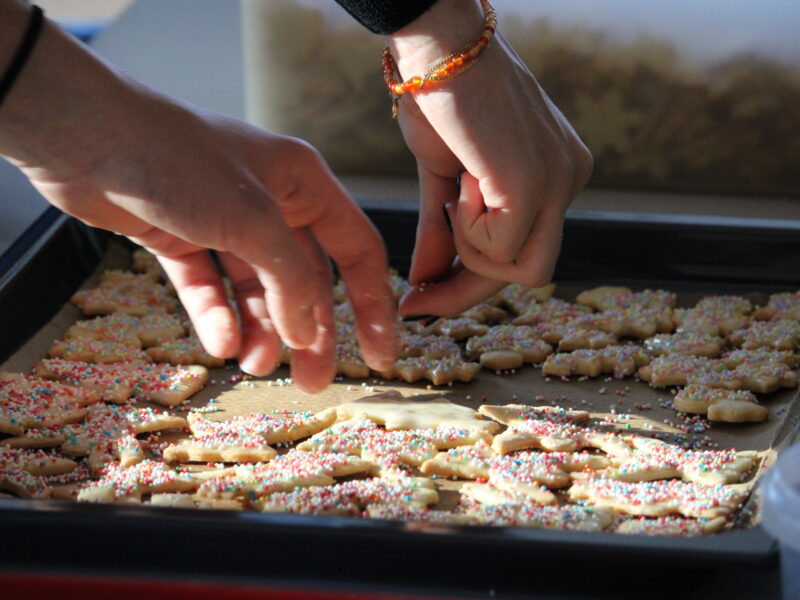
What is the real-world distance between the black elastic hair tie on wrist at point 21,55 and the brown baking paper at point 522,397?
20.4 inches

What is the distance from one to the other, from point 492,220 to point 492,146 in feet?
0.29

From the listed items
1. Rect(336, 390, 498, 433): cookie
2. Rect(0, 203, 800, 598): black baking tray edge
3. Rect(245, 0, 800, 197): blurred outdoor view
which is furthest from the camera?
Rect(245, 0, 800, 197): blurred outdoor view

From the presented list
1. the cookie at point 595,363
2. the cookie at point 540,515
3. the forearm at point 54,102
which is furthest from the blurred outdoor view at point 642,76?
the forearm at point 54,102

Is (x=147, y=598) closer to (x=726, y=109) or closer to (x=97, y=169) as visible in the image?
(x=97, y=169)

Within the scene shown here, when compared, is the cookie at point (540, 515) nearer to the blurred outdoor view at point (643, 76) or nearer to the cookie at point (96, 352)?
the cookie at point (96, 352)

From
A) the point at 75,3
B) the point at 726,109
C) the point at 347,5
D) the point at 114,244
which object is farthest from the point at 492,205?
the point at 75,3

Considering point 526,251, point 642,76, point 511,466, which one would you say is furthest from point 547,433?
point 642,76

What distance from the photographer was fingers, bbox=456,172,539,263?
43.8 inches

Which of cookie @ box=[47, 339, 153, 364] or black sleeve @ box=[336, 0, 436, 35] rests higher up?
black sleeve @ box=[336, 0, 436, 35]

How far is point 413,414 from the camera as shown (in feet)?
4.04

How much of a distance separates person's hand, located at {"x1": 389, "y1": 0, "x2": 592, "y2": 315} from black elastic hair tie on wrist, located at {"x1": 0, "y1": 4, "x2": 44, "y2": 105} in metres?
0.37

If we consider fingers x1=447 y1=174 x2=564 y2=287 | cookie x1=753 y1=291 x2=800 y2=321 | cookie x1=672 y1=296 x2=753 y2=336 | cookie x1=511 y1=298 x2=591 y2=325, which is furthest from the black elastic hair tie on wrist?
cookie x1=753 y1=291 x2=800 y2=321

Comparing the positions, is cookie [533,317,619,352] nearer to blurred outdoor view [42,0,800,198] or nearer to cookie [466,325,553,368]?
cookie [466,325,553,368]

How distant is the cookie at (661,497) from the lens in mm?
1023
